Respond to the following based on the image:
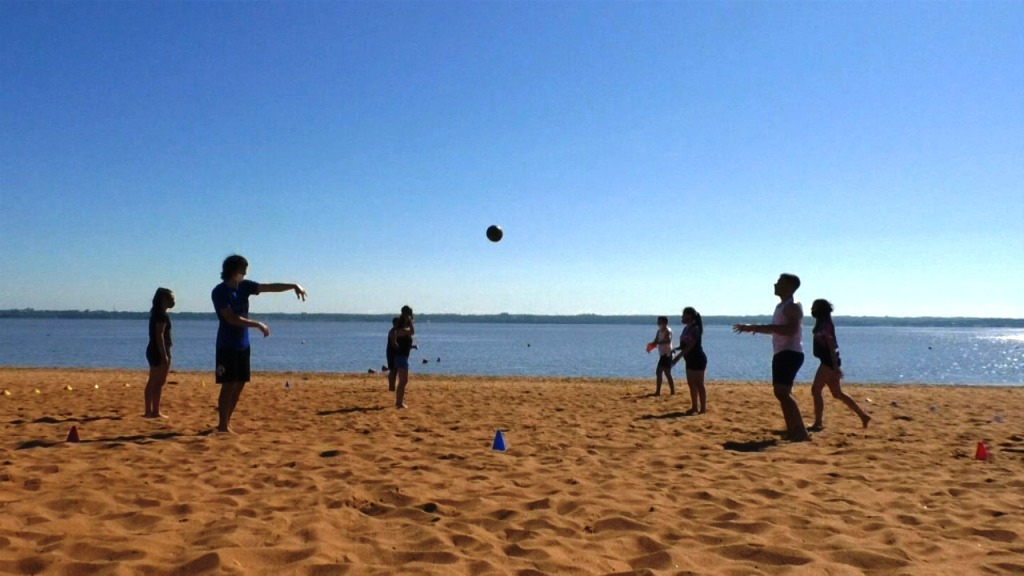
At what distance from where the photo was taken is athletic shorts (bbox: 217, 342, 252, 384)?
7.30m

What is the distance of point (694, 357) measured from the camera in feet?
35.8

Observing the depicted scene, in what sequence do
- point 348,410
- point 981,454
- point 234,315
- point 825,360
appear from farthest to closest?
point 348,410
point 825,360
point 234,315
point 981,454

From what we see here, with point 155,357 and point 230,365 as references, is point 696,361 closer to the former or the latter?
point 230,365

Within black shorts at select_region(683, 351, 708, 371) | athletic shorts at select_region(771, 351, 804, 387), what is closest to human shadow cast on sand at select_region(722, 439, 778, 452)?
athletic shorts at select_region(771, 351, 804, 387)

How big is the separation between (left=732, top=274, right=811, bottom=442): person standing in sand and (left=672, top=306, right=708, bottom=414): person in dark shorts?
8.72ft

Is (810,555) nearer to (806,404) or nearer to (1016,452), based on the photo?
(1016,452)

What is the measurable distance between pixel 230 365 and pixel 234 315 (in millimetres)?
536

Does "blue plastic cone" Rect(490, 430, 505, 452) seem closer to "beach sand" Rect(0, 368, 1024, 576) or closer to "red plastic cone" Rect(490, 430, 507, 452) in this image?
"red plastic cone" Rect(490, 430, 507, 452)

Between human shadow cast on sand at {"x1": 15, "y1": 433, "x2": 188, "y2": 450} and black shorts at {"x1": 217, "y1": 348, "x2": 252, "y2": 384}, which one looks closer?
human shadow cast on sand at {"x1": 15, "y1": 433, "x2": 188, "y2": 450}

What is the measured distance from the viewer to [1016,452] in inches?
276

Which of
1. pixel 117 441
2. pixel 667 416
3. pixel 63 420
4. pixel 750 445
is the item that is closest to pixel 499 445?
pixel 750 445

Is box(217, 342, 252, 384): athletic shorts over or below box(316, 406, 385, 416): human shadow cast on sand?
over

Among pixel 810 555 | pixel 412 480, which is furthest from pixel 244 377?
pixel 810 555

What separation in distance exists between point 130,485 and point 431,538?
2.61m
